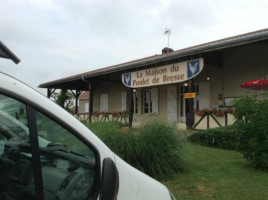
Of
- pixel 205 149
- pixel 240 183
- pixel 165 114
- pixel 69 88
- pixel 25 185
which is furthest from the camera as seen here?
pixel 69 88

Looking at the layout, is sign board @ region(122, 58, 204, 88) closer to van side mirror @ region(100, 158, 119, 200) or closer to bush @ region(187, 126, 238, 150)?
bush @ region(187, 126, 238, 150)

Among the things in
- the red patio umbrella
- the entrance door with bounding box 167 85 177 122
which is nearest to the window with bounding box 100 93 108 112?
the entrance door with bounding box 167 85 177 122

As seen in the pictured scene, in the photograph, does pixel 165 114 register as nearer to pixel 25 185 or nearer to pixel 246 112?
pixel 246 112

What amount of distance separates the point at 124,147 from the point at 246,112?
2.51 meters

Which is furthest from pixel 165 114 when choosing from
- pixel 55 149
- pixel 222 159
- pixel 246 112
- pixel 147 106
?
pixel 55 149

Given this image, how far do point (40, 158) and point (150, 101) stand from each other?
15.6 metres

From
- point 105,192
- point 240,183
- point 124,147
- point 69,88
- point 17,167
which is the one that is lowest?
point 240,183

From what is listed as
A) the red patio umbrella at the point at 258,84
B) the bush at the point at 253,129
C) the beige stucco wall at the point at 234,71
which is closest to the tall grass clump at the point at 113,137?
the bush at the point at 253,129

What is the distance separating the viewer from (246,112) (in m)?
5.59

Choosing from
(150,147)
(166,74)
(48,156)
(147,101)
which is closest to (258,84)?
(166,74)

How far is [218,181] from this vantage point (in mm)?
4945

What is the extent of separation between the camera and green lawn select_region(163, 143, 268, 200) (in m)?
4.27

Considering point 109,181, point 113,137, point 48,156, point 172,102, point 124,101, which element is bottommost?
point 113,137

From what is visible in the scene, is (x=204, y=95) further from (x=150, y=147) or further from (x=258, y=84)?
(x=150, y=147)
